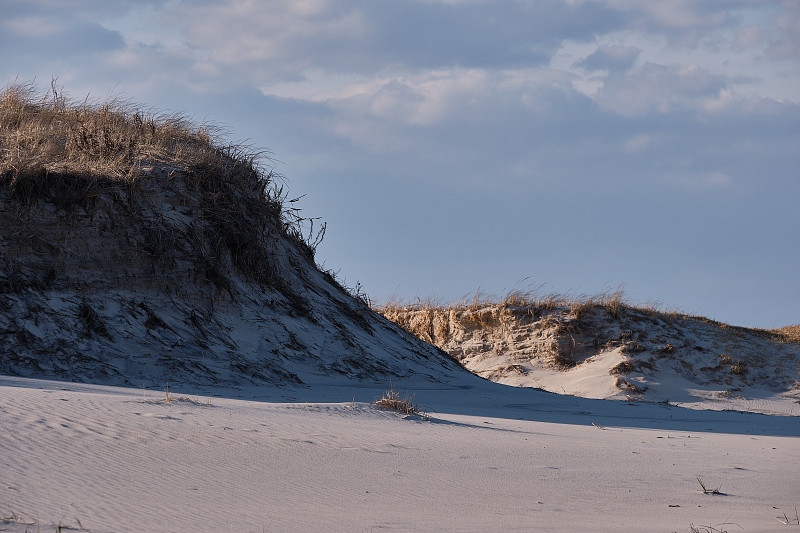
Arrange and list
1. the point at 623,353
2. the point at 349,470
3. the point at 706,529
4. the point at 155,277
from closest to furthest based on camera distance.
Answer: the point at 706,529 < the point at 349,470 < the point at 155,277 < the point at 623,353

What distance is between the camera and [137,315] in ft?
28.9

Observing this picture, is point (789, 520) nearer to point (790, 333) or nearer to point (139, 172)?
point (139, 172)

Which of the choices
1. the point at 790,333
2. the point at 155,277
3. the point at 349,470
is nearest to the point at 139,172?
the point at 155,277

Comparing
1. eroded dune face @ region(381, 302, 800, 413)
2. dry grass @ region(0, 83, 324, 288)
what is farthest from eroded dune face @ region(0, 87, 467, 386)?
eroded dune face @ region(381, 302, 800, 413)

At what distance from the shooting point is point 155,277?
9.33 metres

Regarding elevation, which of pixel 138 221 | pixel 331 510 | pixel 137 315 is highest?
pixel 138 221

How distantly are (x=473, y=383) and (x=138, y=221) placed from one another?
15.6 feet

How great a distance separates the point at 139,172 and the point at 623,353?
1003cm

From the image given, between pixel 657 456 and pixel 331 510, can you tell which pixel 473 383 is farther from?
pixel 331 510

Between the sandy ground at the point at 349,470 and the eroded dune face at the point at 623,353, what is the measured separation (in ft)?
26.3

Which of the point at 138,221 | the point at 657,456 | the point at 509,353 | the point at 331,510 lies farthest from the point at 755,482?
the point at 509,353

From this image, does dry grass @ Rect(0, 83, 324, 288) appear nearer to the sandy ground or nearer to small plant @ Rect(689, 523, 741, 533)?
the sandy ground

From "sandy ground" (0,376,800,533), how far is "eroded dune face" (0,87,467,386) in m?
1.52

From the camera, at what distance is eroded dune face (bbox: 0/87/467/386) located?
26.9 ft
